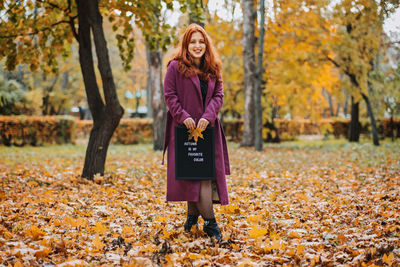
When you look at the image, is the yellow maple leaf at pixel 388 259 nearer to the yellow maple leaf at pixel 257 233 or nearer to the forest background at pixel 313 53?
the yellow maple leaf at pixel 257 233

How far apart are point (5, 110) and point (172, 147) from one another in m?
18.1

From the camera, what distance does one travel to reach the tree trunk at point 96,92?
6586 mm

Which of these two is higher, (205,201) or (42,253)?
(205,201)

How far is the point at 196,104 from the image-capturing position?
3.35 m

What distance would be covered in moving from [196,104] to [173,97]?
0.23 metres

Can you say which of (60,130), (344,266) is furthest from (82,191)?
(60,130)

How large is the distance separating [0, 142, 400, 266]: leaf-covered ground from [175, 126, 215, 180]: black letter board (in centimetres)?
61

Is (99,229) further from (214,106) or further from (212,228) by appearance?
(214,106)

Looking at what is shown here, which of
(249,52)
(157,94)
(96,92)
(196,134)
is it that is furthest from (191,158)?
(249,52)

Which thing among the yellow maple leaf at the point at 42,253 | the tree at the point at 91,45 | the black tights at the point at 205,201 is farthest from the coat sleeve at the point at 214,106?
the tree at the point at 91,45

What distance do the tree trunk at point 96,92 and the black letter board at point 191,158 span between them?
375 centimetres

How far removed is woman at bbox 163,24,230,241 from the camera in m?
3.32

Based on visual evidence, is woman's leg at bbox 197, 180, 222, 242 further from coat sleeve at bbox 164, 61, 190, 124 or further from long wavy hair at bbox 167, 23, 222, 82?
long wavy hair at bbox 167, 23, 222, 82

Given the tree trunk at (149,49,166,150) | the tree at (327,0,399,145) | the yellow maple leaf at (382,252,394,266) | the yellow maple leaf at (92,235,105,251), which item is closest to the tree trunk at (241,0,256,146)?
the tree at (327,0,399,145)
